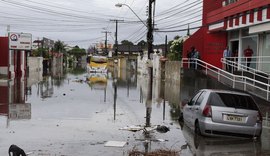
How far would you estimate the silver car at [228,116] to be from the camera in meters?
11.5

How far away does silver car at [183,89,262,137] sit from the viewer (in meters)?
11.5

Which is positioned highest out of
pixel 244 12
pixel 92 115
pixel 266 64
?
pixel 244 12

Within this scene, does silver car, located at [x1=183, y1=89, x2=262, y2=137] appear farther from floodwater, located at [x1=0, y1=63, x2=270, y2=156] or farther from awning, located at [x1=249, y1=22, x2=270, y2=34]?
awning, located at [x1=249, y1=22, x2=270, y2=34]

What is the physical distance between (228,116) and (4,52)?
3619 centimetres

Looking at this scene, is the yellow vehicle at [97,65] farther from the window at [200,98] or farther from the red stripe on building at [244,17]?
the window at [200,98]

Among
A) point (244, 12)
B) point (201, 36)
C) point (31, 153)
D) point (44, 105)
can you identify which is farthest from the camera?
point (201, 36)

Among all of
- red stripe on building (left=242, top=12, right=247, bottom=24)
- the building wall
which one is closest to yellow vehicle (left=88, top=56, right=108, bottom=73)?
the building wall

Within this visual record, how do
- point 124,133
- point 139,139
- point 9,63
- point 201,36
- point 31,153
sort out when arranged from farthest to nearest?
point 9,63, point 201,36, point 124,133, point 139,139, point 31,153

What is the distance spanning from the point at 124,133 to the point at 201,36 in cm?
2371

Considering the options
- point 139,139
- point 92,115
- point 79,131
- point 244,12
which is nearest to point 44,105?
point 92,115

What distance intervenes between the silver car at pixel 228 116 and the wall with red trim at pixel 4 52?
34.4 m

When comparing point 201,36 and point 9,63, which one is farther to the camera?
point 9,63

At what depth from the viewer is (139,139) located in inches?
451

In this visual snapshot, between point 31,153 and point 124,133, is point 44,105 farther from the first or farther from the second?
point 31,153
